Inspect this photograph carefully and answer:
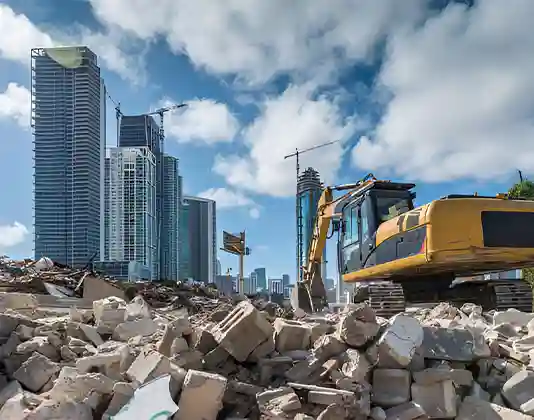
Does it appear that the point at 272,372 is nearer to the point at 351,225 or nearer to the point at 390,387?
the point at 390,387

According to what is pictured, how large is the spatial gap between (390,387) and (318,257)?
7798 millimetres

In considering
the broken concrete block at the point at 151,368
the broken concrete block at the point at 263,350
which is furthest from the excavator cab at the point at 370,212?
the broken concrete block at the point at 151,368

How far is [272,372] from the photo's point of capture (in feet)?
14.7

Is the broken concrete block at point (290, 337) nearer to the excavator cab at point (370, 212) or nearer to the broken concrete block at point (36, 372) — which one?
the broken concrete block at point (36, 372)

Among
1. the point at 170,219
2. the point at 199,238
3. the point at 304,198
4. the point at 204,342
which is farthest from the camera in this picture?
the point at 199,238

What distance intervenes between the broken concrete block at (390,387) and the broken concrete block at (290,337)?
0.74 metres

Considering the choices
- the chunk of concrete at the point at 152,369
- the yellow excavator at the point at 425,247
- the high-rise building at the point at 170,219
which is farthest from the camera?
the high-rise building at the point at 170,219

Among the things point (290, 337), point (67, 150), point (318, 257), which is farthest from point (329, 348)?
point (67, 150)

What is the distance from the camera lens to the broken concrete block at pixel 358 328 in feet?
14.7

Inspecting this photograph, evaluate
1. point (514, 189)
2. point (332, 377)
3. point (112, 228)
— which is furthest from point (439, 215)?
point (112, 228)

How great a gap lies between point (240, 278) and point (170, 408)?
2380cm

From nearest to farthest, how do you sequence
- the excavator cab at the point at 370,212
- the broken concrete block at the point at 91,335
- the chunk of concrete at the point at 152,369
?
the chunk of concrete at the point at 152,369
the broken concrete block at the point at 91,335
the excavator cab at the point at 370,212

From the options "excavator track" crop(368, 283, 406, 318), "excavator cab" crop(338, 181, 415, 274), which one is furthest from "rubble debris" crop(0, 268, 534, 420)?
"excavator cab" crop(338, 181, 415, 274)

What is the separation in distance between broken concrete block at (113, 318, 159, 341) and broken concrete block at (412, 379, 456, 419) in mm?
2520
